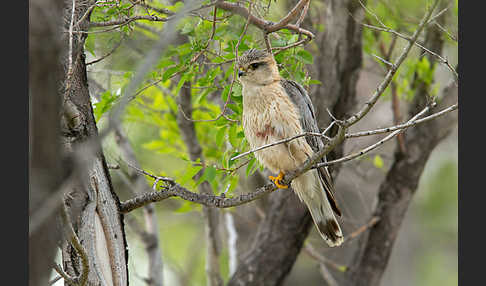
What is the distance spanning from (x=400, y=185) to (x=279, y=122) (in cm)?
232

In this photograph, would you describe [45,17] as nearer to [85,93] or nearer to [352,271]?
[85,93]

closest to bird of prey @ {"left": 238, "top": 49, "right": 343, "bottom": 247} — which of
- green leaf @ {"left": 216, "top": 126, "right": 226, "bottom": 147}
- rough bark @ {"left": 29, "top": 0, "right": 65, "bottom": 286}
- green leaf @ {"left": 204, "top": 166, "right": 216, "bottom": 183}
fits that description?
green leaf @ {"left": 216, "top": 126, "right": 226, "bottom": 147}

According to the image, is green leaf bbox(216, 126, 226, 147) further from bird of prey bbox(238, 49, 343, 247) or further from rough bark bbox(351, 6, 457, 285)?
rough bark bbox(351, 6, 457, 285)

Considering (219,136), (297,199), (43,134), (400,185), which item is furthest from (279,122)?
(43,134)

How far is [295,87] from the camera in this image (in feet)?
13.0

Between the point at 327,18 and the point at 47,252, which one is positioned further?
the point at 327,18

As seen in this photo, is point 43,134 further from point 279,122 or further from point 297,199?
point 297,199

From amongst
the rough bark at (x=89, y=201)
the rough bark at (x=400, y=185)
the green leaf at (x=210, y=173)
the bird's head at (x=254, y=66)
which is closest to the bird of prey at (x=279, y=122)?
the bird's head at (x=254, y=66)

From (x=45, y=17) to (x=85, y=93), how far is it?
1417 millimetres

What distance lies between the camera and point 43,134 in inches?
57.6

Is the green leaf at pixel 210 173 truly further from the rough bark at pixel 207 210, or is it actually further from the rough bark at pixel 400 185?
the rough bark at pixel 400 185

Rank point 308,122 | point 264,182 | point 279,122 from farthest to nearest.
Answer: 1. point 264,182
2. point 308,122
3. point 279,122

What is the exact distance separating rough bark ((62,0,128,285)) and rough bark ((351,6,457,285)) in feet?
10.5

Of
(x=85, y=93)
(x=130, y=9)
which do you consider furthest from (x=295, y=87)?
(x=85, y=93)
